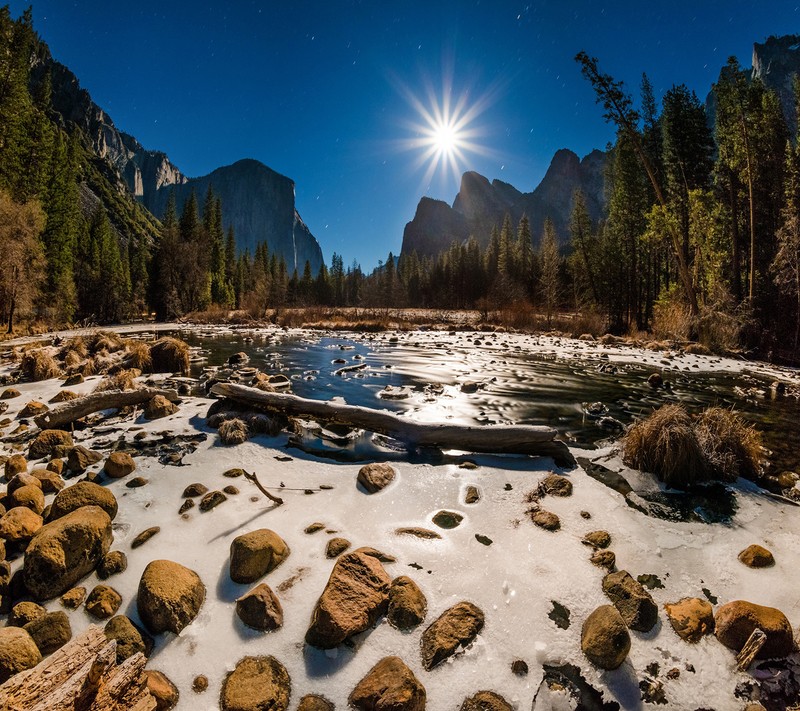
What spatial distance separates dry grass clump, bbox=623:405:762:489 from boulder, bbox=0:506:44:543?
6046mm

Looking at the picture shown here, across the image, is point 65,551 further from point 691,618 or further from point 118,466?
point 691,618

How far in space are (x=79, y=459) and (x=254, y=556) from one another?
282 cm

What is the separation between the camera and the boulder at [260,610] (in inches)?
85.7

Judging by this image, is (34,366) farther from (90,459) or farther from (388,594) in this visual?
(388,594)

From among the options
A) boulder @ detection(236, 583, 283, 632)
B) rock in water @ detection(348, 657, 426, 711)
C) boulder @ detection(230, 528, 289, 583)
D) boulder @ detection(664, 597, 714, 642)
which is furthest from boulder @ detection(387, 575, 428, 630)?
boulder @ detection(664, 597, 714, 642)

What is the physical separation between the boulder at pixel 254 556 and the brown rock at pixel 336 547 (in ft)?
1.02

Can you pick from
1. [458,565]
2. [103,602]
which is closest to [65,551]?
[103,602]

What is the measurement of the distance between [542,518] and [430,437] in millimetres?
1907

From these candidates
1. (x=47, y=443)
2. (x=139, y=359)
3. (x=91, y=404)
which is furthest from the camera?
(x=139, y=359)

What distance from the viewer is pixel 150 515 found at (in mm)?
3180

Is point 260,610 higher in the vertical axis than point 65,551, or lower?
lower

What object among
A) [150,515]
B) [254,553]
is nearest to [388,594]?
[254,553]

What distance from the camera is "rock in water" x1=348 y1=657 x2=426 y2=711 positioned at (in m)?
1.73

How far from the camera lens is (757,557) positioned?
9.06ft
